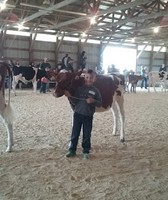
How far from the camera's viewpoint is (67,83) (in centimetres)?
412

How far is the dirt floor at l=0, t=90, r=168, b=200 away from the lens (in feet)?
9.81

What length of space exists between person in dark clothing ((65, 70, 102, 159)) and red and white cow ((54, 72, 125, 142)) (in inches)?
3.7

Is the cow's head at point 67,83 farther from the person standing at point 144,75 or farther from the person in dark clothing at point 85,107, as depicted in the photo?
the person standing at point 144,75

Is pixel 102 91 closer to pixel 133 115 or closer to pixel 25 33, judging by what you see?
pixel 133 115

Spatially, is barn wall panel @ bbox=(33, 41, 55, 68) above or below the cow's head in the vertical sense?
above

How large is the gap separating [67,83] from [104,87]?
2.92ft

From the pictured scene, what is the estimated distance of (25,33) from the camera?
64.1ft

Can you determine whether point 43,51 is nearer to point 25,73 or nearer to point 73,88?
point 25,73

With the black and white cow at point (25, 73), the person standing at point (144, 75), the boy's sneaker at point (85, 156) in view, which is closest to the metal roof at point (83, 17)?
the black and white cow at point (25, 73)

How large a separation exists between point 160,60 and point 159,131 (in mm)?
23139

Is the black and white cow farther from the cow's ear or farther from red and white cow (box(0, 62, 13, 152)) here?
the cow's ear

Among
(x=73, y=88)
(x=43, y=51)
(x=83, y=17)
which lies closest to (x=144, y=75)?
(x=43, y=51)

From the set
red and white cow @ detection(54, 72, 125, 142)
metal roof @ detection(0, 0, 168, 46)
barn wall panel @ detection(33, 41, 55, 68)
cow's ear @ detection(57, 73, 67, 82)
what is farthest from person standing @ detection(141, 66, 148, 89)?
cow's ear @ detection(57, 73, 67, 82)

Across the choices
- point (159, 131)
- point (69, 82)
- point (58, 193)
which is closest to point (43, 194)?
point (58, 193)
